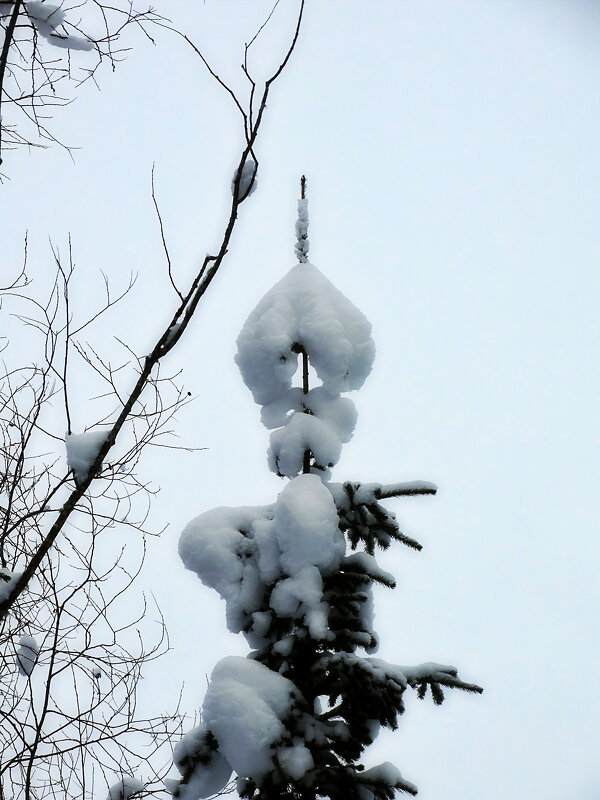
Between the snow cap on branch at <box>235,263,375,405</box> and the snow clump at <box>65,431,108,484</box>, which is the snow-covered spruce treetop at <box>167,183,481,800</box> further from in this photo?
the snow clump at <box>65,431,108,484</box>

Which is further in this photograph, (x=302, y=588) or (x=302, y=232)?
(x=302, y=232)

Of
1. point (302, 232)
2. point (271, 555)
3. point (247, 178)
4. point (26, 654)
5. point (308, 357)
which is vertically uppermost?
point (302, 232)

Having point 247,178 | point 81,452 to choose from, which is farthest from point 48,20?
point 81,452

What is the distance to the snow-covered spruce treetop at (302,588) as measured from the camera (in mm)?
3779

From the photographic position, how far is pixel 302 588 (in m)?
4.12

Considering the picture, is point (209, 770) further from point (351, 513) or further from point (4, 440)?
point (4, 440)

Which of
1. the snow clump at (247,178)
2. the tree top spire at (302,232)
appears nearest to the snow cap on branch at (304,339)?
the tree top spire at (302,232)

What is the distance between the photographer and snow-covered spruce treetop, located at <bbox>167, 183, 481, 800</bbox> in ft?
12.4

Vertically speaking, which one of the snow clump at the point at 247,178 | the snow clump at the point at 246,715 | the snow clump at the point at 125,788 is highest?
the snow clump at the point at 247,178

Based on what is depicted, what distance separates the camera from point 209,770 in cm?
400

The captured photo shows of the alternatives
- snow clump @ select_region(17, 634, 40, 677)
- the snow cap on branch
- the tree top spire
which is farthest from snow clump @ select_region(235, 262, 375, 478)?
snow clump @ select_region(17, 634, 40, 677)

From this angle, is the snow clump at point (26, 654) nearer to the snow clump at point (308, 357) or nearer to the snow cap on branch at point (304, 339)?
the snow clump at point (308, 357)

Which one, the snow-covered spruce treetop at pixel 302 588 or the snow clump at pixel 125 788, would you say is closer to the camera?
the snow-covered spruce treetop at pixel 302 588

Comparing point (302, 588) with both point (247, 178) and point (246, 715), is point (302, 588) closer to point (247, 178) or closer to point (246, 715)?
point (246, 715)
